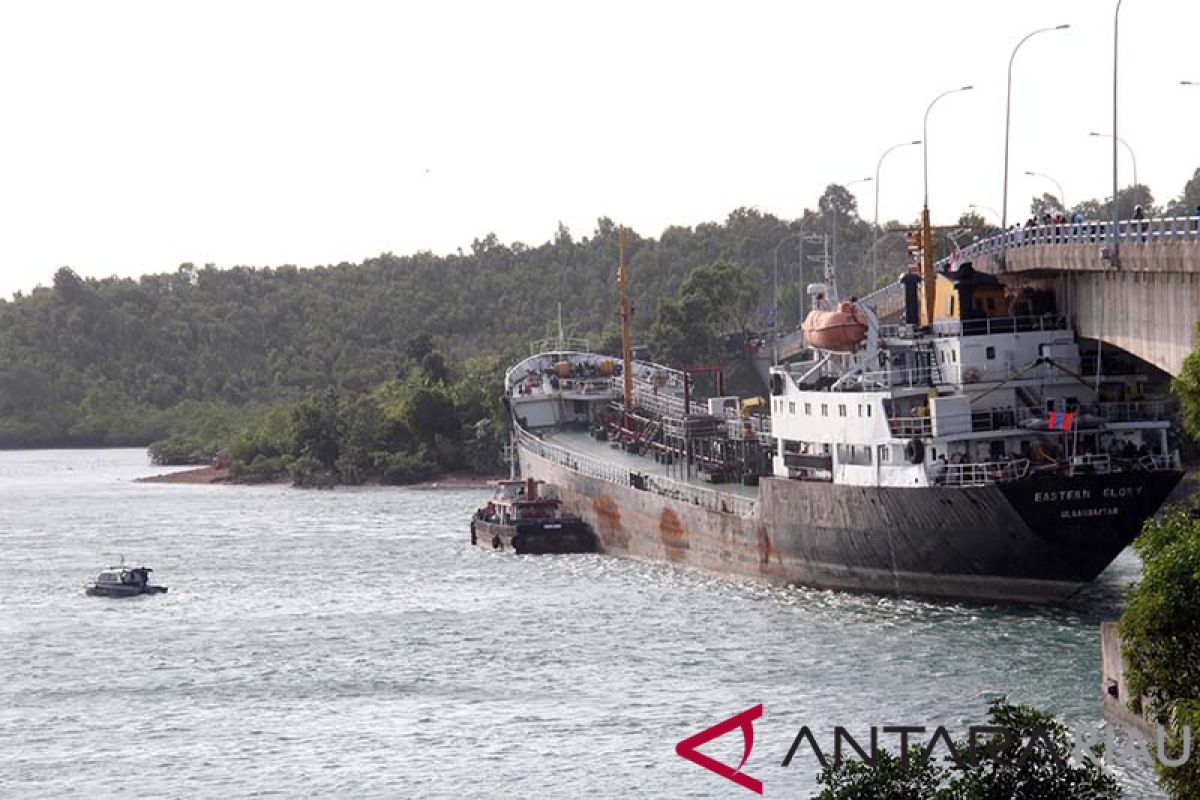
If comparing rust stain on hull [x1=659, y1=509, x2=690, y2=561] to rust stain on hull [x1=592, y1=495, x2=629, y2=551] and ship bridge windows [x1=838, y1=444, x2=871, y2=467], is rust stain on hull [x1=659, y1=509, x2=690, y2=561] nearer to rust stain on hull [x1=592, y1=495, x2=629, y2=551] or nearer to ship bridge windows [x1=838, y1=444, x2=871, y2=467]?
rust stain on hull [x1=592, y1=495, x2=629, y2=551]

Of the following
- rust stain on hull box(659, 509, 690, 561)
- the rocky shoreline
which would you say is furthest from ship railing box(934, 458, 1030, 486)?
the rocky shoreline

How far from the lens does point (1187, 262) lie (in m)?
55.3

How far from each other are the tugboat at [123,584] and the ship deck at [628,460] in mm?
20660

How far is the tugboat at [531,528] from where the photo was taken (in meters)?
92.9

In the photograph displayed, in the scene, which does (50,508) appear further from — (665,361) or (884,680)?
(884,680)

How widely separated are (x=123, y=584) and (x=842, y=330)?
87.5 feet

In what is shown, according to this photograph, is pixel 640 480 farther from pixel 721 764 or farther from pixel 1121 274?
pixel 721 764

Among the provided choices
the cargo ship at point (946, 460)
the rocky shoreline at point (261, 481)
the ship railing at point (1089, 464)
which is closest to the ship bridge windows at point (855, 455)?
the cargo ship at point (946, 460)

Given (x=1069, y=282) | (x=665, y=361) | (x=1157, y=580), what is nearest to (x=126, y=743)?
(x=1157, y=580)

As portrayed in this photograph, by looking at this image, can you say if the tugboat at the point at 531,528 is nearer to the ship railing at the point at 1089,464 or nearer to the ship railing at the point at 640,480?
the ship railing at the point at 640,480

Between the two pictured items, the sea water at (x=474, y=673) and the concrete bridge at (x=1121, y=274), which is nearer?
the sea water at (x=474, y=673)

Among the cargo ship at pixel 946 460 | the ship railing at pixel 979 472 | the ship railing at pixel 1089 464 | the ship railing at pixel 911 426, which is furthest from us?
the ship railing at pixel 911 426

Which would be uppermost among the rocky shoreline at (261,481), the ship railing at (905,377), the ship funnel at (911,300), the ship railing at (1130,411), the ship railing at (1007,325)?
the ship funnel at (911,300)

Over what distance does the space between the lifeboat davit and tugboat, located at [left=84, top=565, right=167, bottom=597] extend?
986 inches
